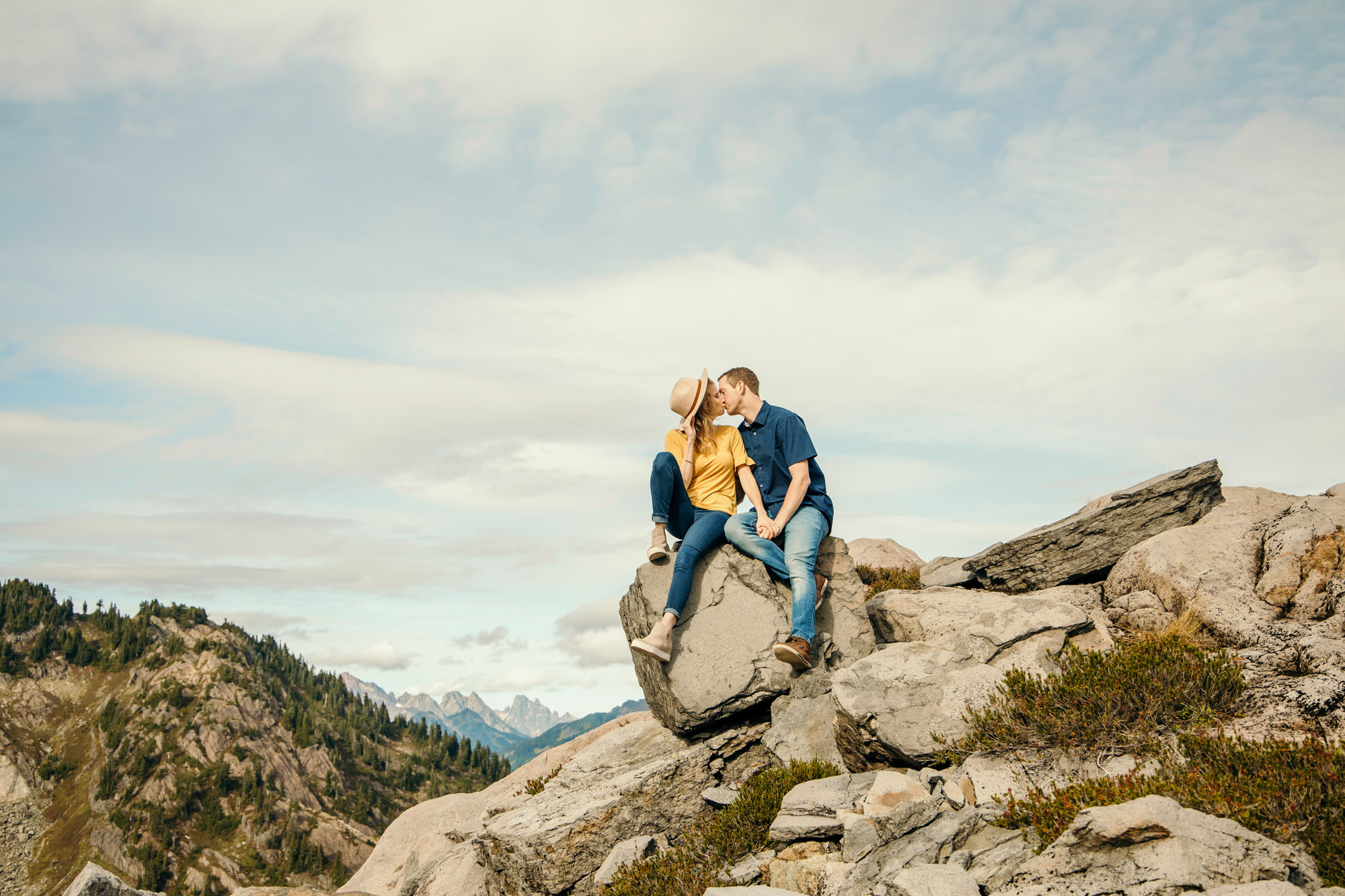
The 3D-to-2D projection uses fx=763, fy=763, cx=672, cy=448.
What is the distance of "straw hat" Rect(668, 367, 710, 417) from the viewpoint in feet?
38.9

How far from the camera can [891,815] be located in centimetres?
762

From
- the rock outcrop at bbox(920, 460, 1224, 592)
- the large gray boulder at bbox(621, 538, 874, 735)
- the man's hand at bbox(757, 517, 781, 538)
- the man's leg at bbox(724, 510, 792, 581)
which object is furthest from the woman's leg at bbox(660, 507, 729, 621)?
the rock outcrop at bbox(920, 460, 1224, 592)

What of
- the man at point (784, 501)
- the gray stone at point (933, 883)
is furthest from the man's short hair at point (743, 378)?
the gray stone at point (933, 883)

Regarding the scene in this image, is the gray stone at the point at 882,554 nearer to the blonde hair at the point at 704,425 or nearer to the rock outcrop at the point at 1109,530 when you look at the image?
the rock outcrop at the point at 1109,530

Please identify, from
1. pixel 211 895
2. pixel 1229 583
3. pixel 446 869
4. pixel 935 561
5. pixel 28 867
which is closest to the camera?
pixel 1229 583

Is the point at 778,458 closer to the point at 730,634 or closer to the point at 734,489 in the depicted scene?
the point at 734,489

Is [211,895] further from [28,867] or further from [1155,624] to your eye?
[1155,624]

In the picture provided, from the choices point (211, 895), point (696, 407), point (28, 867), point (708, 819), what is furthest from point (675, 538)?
point (28, 867)

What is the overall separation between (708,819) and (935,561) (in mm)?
9877

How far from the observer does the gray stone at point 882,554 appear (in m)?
23.1

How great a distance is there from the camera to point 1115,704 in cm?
836

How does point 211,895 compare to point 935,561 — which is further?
point 211,895

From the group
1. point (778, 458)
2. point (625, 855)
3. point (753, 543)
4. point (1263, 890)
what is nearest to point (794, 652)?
point (753, 543)

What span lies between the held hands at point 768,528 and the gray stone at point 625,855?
4.40m
